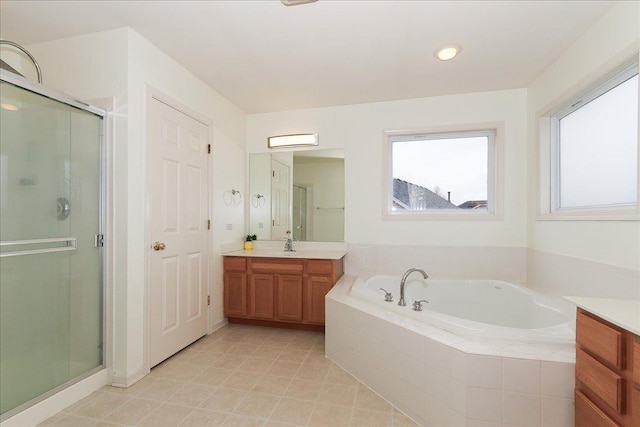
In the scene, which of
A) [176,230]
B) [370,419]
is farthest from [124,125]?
[370,419]

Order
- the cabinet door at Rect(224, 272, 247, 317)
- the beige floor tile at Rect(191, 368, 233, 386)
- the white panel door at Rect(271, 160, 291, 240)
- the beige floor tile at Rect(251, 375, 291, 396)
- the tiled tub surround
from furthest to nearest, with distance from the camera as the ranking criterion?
1. the white panel door at Rect(271, 160, 291, 240)
2. the cabinet door at Rect(224, 272, 247, 317)
3. the beige floor tile at Rect(191, 368, 233, 386)
4. the beige floor tile at Rect(251, 375, 291, 396)
5. the tiled tub surround

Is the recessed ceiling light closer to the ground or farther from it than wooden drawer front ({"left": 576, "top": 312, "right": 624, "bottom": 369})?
farther from it

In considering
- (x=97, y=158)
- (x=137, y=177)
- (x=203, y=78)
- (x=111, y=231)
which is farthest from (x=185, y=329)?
(x=203, y=78)

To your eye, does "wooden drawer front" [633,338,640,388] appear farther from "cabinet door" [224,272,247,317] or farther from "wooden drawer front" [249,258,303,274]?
"cabinet door" [224,272,247,317]

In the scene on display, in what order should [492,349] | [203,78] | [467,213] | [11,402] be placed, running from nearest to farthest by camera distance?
[492,349], [11,402], [203,78], [467,213]

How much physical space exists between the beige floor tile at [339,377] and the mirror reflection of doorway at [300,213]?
1568 mm

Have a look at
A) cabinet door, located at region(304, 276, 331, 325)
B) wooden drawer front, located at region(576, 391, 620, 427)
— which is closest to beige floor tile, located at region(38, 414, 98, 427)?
cabinet door, located at region(304, 276, 331, 325)

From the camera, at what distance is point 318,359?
2383 millimetres

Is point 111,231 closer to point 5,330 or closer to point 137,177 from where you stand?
point 137,177

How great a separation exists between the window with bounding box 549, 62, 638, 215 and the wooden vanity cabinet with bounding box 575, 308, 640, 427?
98cm

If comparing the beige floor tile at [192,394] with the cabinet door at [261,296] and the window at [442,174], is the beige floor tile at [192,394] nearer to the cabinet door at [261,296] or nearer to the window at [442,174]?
the cabinet door at [261,296]

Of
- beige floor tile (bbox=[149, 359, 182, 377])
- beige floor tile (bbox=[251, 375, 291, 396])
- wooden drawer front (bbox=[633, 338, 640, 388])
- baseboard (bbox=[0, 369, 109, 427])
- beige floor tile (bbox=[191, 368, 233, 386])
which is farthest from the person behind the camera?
beige floor tile (bbox=[149, 359, 182, 377])

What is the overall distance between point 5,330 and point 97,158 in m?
1.12

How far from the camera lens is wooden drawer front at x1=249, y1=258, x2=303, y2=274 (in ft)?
9.58
